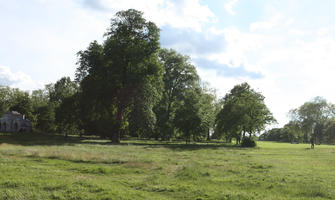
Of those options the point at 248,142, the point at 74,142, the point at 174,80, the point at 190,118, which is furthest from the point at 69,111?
the point at 248,142

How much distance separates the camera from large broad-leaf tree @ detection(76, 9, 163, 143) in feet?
149

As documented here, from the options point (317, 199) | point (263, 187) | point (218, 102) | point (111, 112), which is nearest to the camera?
point (317, 199)

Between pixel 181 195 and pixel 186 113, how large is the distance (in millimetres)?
41602

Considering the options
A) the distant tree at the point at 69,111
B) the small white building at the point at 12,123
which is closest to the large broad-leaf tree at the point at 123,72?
the distant tree at the point at 69,111

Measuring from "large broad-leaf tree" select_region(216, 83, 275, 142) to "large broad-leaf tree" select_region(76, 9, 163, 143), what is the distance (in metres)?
19.8

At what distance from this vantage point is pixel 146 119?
45.9 metres

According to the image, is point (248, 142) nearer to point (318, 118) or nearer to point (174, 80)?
point (174, 80)

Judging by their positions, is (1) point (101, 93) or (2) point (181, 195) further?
(1) point (101, 93)

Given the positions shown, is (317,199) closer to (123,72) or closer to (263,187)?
(263,187)

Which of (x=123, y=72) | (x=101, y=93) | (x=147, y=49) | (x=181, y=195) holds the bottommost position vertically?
(x=181, y=195)

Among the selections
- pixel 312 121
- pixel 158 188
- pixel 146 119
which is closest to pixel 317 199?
pixel 158 188

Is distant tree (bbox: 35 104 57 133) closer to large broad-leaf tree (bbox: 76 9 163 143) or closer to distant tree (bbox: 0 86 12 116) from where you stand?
distant tree (bbox: 0 86 12 116)

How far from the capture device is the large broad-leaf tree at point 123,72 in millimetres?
45438

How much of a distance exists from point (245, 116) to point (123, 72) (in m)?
30.0
